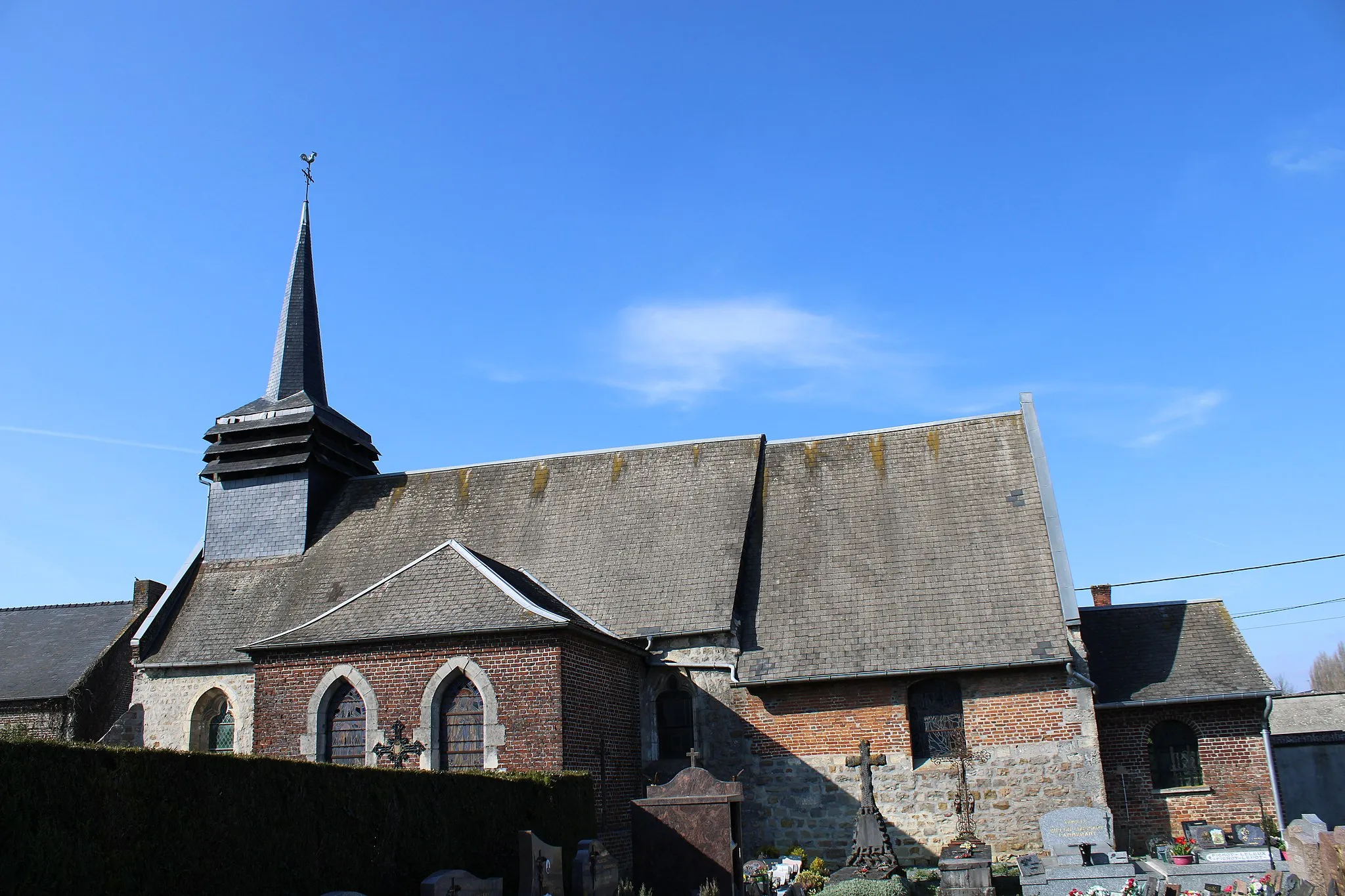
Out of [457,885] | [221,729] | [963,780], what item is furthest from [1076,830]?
[221,729]

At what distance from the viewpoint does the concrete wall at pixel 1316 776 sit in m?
25.2

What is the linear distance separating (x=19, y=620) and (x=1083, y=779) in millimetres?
22281

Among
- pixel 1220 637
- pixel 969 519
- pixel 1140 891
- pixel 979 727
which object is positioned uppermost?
pixel 969 519

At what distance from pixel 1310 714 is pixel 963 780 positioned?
70.8ft

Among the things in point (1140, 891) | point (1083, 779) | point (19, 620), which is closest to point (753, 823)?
point (1083, 779)

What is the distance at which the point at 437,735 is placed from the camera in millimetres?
14180

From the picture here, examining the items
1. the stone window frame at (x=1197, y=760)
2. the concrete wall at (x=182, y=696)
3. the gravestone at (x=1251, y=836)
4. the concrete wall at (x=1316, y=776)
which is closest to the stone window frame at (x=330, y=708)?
the concrete wall at (x=182, y=696)

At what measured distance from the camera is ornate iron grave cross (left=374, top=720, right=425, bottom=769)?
553 inches

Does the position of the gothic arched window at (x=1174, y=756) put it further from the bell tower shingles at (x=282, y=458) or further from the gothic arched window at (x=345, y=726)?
the bell tower shingles at (x=282, y=458)

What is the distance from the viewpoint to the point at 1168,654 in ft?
54.9

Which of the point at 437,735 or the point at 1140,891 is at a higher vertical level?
the point at 437,735

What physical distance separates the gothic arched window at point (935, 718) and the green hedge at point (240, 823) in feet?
19.7

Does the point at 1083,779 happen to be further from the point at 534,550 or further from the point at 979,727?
the point at 534,550

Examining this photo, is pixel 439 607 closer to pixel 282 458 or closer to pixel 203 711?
pixel 203 711
